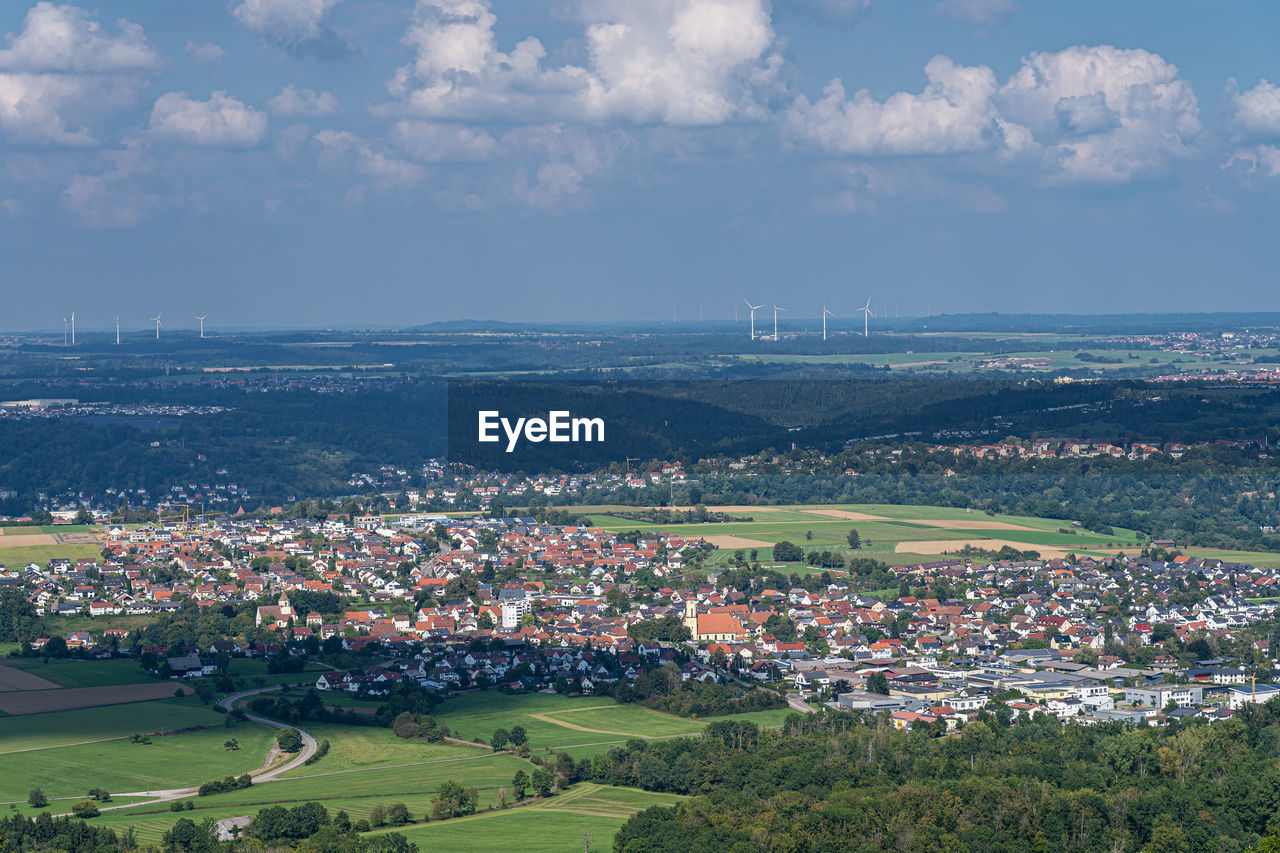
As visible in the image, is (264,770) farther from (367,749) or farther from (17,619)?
(17,619)

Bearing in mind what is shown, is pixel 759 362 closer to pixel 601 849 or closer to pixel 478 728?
pixel 478 728

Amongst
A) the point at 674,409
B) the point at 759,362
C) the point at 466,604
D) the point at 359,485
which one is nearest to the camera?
the point at 466,604

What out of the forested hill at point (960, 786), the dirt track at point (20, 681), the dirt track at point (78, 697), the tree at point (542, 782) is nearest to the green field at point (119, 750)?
the dirt track at point (78, 697)

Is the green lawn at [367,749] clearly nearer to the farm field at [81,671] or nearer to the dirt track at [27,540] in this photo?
the farm field at [81,671]

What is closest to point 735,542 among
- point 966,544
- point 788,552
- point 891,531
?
point 788,552

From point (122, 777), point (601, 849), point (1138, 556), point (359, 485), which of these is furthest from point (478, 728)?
point (359, 485)

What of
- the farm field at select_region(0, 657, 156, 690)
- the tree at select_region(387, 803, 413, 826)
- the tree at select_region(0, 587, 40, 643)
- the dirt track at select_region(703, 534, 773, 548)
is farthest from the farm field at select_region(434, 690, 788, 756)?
the dirt track at select_region(703, 534, 773, 548)

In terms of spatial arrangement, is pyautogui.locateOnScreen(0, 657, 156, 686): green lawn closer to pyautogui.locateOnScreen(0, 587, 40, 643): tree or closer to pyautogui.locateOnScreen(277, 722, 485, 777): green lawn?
pyautogui.locateOnScreen(0, 587, 40, 643): tree
